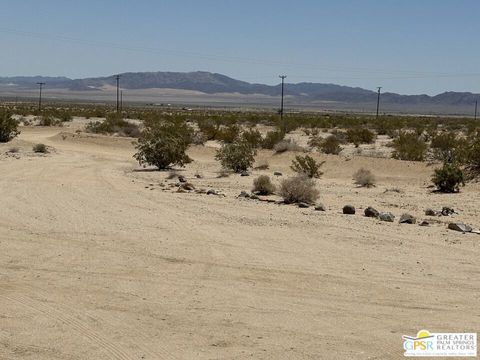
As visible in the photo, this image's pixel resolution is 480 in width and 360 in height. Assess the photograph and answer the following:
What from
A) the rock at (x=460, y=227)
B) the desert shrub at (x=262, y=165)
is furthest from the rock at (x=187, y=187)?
the rock at (x=460, y=227)

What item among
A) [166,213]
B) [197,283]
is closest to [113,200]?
[166,213]

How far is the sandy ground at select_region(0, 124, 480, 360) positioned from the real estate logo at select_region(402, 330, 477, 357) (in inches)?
6.0

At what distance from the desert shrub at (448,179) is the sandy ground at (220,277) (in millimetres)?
2031

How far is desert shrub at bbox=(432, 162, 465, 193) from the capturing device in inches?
888

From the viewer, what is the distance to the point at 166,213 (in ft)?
55.6

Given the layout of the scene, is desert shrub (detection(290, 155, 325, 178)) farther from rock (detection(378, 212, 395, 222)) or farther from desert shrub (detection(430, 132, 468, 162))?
rock (detection(378, 212, 395, 222))

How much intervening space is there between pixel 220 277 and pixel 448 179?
13.6m

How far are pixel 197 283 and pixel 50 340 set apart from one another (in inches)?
116

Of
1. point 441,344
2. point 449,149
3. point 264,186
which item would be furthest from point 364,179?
point 441,344

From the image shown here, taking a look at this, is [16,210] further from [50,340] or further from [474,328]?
[474,328]

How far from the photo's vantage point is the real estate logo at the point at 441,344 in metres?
7.82

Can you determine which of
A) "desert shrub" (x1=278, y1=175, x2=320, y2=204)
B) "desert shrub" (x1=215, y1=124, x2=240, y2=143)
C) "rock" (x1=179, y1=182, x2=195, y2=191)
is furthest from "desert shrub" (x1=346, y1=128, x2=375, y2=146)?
"desert shrub" (x1=278, y1=175, x2=320, y2=204)

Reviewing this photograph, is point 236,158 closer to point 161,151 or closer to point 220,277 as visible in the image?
point 161,151

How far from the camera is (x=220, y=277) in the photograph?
434 inches
